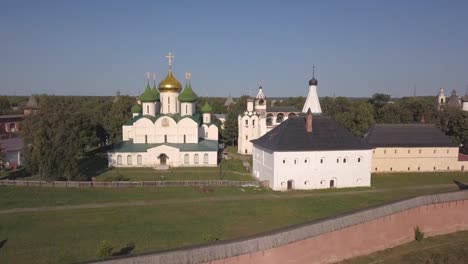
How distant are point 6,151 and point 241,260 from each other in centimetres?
3188

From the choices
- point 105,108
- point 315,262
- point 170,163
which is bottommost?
point 315,262

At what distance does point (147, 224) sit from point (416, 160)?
2906 centimetres

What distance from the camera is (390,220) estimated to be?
19.2 metres

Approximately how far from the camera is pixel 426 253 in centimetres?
1898

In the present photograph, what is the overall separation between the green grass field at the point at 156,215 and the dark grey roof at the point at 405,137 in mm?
6143

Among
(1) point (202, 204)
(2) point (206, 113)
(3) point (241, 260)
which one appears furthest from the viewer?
(2) point (206, 113)

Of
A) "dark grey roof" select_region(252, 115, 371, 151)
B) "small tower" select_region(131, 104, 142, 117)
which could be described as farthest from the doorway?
"small tower" select_region(131, 104, 142, 117)

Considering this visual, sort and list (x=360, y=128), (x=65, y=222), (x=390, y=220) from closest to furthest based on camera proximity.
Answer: (x=390, y=220) < (x=65, y=222) < (x=360, y=128)

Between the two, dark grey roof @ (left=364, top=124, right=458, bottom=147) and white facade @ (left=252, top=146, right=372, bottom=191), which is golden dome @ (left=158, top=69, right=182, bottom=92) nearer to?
white facade @ (left=252, top=146, right=372, bottom=191)

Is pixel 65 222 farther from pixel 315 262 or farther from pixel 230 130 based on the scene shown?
pixel 230 130

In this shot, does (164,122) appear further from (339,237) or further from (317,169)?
(339,237)

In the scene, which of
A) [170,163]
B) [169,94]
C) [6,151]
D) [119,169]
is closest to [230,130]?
[169,94]

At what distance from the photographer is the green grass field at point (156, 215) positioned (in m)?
18.2

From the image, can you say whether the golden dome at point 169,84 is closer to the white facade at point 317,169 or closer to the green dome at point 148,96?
the green dome at point 148,96
